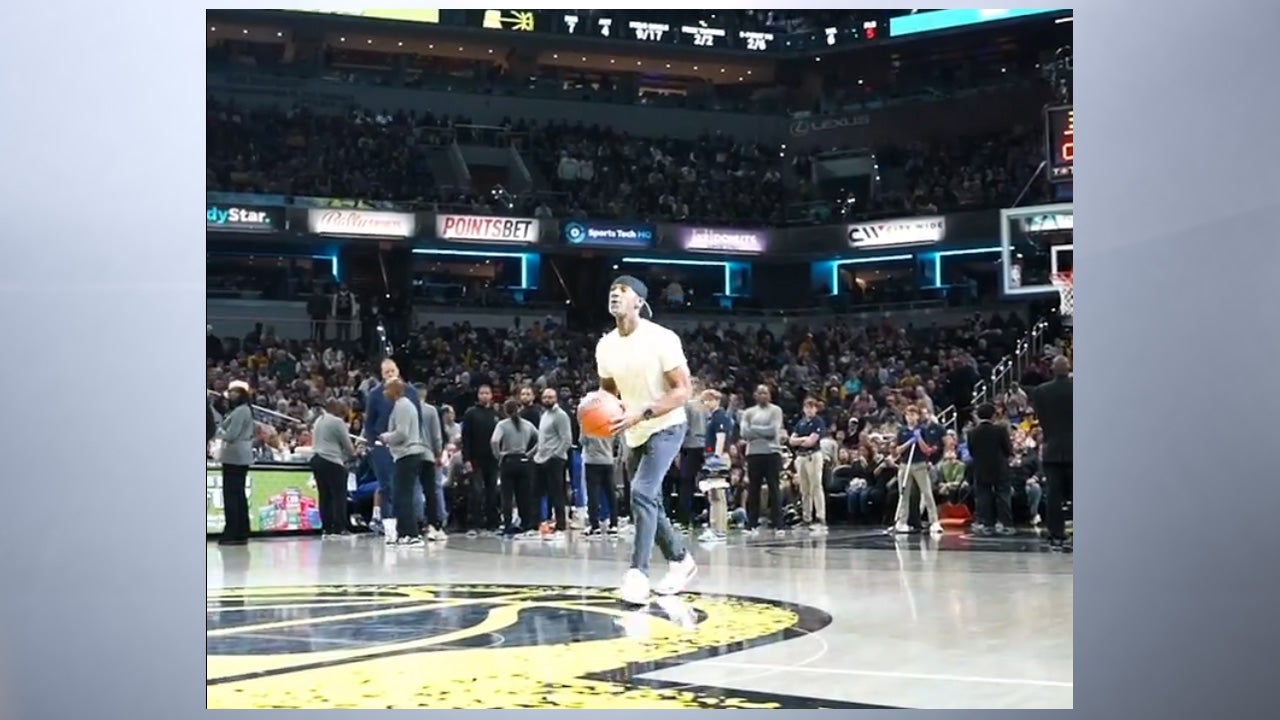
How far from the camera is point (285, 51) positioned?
3008 centimetres

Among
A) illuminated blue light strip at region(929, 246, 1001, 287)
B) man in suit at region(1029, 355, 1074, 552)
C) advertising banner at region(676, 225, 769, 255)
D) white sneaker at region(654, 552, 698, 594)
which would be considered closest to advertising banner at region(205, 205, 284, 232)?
advertising banner at region(676, 225, 769, 255)

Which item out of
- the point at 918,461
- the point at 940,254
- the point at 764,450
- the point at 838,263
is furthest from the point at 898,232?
the point at 764,450

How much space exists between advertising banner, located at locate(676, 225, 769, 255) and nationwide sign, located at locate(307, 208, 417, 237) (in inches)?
206

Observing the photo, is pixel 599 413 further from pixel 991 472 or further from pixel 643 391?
pixel 991 472

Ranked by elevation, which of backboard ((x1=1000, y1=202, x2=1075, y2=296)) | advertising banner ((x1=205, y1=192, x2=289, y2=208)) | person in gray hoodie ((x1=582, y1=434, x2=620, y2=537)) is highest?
advertising banner ((x1=205, y1=192, x2=289, y2=208))

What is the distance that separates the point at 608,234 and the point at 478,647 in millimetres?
17885

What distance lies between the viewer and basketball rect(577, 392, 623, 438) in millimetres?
7156

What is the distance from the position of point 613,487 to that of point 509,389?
24.5 ft

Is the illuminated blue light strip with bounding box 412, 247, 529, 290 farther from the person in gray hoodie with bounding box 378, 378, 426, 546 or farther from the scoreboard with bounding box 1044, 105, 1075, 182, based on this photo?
the scoreboard with bounding box 1044, 105, 1075, 182

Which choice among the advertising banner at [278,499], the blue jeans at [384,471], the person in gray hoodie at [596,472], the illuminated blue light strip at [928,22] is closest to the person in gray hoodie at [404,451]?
the blue jeans at [384,471]

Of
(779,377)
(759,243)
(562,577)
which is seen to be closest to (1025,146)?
(759,243)

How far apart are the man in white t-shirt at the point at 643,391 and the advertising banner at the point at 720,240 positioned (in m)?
15.4
